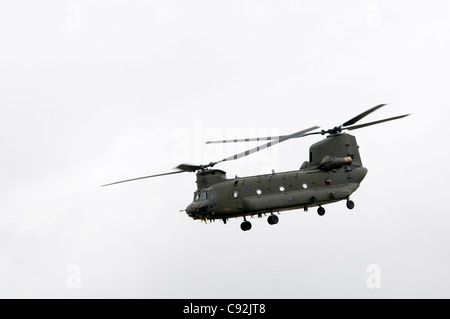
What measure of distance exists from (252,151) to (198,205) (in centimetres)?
590

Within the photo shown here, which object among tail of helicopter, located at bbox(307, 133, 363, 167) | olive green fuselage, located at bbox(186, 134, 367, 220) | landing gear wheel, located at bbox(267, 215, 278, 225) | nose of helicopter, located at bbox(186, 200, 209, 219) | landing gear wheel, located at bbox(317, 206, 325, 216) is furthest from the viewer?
tail of helicopter, located at bbox(307, 133, 363, 167)

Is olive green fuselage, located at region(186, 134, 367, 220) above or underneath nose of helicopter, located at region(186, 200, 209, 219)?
above

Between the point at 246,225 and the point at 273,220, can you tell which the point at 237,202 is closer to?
the point at 246,225

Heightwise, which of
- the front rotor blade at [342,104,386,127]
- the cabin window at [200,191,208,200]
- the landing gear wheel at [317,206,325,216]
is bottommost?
the landing gear wheel at [317,206,325,216]

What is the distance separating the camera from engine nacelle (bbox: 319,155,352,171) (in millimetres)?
52469

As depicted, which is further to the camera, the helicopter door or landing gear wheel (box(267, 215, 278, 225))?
landing gear wheel (box(267, 215, 278, 225))

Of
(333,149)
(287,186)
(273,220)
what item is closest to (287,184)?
(287,186)

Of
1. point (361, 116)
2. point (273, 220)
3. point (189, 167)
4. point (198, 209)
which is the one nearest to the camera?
point (198, 209)

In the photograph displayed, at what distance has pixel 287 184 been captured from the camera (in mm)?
50406

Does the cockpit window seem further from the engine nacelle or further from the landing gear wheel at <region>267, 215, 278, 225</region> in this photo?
the engine nacelle

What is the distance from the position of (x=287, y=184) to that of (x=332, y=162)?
4.35 meters

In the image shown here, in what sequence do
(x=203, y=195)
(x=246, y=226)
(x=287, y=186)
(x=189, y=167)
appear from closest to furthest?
(x=203, y=195)
(x=246, y=226)
(x=287, y=186)
(x=189, y=167)

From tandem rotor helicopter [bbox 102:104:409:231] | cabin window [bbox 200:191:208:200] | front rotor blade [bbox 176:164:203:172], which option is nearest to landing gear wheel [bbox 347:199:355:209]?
tandem rotor helicopter [bbox 102:104:409:231]

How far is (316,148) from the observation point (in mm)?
53750
